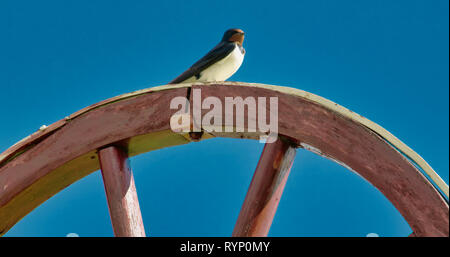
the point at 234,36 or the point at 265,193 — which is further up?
the point at 234,36

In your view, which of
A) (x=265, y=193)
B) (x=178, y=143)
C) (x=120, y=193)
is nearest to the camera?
(x=265, y=193)

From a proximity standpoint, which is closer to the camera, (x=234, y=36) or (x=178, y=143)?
(x=178, y=143)

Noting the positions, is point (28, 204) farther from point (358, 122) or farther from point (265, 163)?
point (358, 122)

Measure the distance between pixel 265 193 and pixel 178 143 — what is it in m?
0.44

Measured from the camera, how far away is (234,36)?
3.36 m

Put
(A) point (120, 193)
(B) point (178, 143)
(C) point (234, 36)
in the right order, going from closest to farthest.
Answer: (A) point (120, 193)
(B) point (178, 143)
(C) point (234, 36)

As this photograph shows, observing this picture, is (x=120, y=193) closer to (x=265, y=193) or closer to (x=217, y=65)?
(x=265, y=193)

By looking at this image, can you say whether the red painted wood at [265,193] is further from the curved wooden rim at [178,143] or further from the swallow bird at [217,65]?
the swallow bird at [217,65]

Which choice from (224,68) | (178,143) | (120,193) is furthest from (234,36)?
(120,193)

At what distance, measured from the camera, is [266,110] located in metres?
2.23

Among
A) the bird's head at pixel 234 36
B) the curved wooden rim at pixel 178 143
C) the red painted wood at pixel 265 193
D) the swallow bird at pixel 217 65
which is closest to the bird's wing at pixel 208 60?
the swallow bird at pixel 217 65

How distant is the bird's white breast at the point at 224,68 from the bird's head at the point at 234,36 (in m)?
0.19

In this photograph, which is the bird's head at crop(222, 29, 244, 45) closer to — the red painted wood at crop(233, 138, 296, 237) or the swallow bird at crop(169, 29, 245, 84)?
the swallow bird at crop(169, 29, 245, 84)

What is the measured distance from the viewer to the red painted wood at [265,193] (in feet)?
7.43
